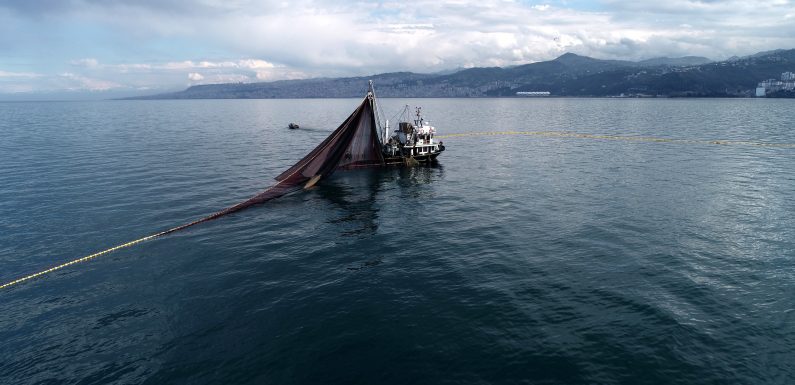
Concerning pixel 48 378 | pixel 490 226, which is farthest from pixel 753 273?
pixel 48 378

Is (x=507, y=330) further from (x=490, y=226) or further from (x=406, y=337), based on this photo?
(x=490, y=226)

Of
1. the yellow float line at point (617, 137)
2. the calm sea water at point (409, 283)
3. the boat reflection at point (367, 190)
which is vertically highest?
the yellow float line at point (617, 137)

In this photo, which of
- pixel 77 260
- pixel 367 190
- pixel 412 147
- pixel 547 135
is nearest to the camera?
pixel 77 260

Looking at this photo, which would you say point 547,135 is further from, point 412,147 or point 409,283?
point 409,283

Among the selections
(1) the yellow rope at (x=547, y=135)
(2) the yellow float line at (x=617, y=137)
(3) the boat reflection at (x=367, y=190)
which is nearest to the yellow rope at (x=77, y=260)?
(1) the yellow rope at (x=547, y=135)

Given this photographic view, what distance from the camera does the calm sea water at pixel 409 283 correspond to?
2480cm

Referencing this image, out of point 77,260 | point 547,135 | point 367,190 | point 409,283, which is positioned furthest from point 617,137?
point 77,260

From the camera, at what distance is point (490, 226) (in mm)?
48969

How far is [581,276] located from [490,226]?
1461 cm

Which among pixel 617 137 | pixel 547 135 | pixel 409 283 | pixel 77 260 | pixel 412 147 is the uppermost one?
pixel 412 147

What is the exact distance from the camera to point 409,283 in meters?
34.8

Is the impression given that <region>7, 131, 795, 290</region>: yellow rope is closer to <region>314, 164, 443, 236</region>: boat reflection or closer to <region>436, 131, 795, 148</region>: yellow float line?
<region>436, 131, 795, 148</region>: yellow float line

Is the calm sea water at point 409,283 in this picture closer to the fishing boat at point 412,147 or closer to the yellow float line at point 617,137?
the fishing boat at point 412,147

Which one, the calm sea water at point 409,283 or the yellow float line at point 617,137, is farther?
the yellow float line at point 617,137
